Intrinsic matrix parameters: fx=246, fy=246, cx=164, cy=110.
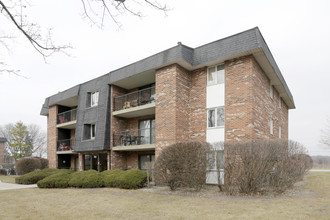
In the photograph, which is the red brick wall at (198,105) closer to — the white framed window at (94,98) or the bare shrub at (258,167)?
the bare shrub at (258,167)

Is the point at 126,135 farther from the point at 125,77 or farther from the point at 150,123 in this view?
the point at 125,77

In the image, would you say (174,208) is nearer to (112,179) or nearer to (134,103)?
(112,179)

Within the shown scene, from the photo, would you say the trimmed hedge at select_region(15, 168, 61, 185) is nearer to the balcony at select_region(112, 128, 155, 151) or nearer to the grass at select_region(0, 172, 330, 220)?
the balcony at select_region(112, 128, 155, 151)

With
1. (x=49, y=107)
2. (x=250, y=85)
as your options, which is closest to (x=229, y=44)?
(x=250, y=85)

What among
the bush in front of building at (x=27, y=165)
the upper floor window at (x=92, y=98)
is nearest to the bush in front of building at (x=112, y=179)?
the upper floor window at (x=92, y=98)

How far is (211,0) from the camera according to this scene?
559 centimetres

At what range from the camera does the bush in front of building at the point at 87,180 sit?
13.2m

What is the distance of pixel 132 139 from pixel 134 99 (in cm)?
318

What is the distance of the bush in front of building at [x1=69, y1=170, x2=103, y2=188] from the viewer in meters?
13.2

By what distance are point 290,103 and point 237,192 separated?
1617 centimetres

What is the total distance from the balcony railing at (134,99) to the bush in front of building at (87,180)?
17.6 feet

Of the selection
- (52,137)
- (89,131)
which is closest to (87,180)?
(89,131)

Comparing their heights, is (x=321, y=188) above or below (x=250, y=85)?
below

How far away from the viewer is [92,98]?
65.0 ft
